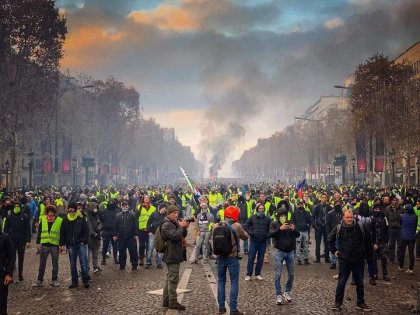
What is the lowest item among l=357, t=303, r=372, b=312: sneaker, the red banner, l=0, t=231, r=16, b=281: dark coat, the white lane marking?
the white lane marking

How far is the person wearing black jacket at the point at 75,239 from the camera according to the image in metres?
11.3

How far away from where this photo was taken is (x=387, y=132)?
4447cm

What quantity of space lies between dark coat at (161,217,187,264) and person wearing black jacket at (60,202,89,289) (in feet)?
10.7

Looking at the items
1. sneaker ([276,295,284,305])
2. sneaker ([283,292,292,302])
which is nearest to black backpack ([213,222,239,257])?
sneaker ([276,295,284,305])

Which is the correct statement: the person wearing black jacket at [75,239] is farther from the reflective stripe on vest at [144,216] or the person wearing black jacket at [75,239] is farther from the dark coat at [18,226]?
the reflective stripe on vest at [144,216]

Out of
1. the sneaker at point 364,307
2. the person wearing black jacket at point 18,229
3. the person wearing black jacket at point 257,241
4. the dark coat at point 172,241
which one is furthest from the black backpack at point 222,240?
the person wearing black jacket at point 18,229

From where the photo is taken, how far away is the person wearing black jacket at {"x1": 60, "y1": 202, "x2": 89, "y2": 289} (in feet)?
37.0

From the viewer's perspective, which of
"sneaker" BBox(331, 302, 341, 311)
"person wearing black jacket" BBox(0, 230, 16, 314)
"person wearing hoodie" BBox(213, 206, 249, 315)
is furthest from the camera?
"sneaker" BBox(331, 302, 341, 311)

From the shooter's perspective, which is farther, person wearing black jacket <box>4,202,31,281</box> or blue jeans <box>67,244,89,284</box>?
person wearing black jacket <box>4,202,31,281</box>

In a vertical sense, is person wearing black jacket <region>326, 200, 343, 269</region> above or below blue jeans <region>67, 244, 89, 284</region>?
above

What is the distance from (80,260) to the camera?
37.4 feet

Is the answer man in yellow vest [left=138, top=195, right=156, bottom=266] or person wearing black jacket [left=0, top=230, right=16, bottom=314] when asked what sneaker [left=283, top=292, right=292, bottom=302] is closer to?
person wearing black jacket [left=0, top=230, right=16, bottom=314]

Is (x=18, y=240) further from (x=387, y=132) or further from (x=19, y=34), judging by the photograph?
(x=387, y=132)

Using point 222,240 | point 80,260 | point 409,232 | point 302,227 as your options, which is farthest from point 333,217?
point 80,260
